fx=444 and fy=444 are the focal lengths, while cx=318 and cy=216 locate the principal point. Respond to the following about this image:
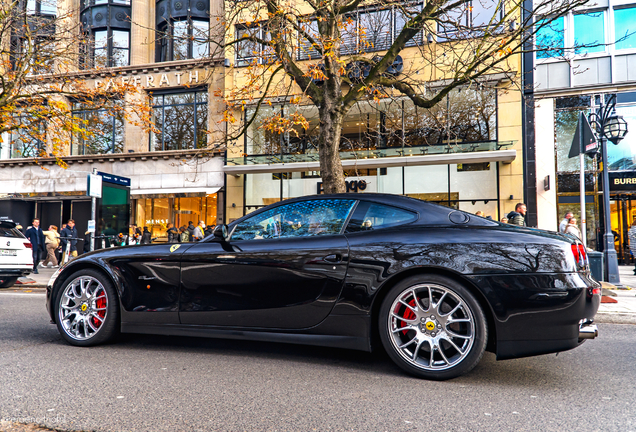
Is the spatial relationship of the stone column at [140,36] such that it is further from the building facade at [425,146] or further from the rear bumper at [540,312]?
the rear bumper at [540,312]

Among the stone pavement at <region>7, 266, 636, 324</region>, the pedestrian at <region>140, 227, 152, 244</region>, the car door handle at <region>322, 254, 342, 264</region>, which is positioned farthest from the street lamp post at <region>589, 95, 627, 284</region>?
the pedestrian at <region>140, 227, 152, 244</region>

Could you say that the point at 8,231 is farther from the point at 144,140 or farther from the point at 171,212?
the point at 144,140

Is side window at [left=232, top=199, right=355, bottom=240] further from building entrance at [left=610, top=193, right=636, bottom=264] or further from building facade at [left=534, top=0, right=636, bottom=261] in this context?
building entrance at [left=610, top=193, right=636, bottom=264]

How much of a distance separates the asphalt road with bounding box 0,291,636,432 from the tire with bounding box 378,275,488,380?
15 cm

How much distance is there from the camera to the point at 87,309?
4160 mm

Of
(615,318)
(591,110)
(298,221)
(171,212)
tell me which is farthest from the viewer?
(171,212)

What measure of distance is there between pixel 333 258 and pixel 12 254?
9.12 meters

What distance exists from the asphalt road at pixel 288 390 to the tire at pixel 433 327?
0.48 ft

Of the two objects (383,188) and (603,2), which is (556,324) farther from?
(603,2)

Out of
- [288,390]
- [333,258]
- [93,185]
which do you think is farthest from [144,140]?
[288,390]

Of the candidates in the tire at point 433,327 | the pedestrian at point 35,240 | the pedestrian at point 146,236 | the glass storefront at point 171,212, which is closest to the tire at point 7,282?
the pedestrian at point 35,240

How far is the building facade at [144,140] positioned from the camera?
1950 cm

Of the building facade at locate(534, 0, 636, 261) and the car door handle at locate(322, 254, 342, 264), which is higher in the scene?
the building facade at locate(534, 0, 636, 261)

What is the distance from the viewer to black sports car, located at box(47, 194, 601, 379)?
3.03 meters
